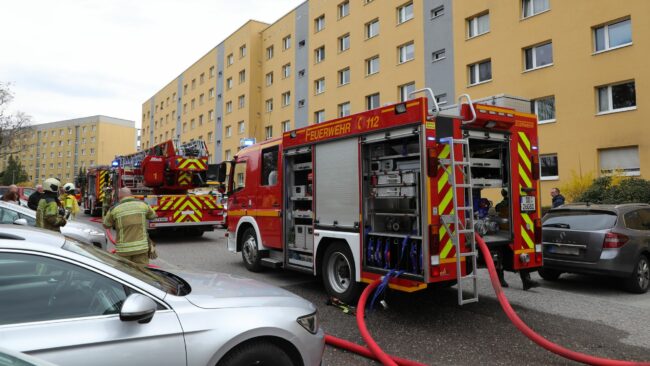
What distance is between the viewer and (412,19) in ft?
78.8

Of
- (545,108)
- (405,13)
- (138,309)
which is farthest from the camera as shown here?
(405,13)

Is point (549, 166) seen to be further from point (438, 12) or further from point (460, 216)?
point (460, 216)

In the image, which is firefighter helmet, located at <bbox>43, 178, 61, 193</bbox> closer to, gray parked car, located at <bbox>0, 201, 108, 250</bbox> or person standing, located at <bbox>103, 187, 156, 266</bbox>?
gray parked car, located at <bbox>0, 201, 108, 250</bbox>

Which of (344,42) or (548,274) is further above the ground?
(344,42)

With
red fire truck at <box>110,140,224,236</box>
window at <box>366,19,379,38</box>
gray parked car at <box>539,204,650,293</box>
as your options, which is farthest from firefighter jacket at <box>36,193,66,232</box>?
window at <box>366,19,379,38</box>

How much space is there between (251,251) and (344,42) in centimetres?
2364

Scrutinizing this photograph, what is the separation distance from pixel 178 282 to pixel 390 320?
→ 9.66 feet

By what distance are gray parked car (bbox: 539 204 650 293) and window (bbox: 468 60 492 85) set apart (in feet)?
47.3

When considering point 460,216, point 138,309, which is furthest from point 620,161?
point 138,309

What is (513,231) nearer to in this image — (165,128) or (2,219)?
(2,219)

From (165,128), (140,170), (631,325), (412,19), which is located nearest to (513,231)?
(631,325)

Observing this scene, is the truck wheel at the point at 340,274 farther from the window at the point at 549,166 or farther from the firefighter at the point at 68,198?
the window at the point at 549,166

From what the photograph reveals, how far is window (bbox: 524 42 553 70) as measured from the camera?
18.3 meters

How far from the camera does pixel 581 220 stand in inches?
282
